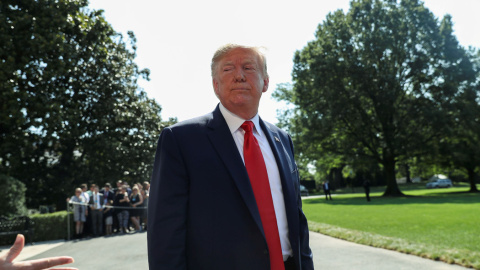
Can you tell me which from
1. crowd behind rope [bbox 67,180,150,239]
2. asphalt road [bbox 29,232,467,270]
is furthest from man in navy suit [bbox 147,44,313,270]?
crowd behind rope [bbox 67,180,150,239]

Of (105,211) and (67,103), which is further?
(67,103)

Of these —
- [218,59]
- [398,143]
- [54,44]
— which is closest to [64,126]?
[54,44]

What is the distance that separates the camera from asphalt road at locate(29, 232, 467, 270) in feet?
22.6

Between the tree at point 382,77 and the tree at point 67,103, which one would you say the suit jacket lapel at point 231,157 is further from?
the tree at point 382,77

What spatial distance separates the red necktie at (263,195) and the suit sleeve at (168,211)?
388 mm

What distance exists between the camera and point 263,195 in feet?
7.75

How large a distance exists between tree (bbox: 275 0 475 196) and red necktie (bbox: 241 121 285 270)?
30.4 m

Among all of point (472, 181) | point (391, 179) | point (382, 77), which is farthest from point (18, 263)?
point (472, 181)

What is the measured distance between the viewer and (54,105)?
719 inches

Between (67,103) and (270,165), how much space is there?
2031 centimetres

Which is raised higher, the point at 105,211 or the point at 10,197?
the point at 10,197

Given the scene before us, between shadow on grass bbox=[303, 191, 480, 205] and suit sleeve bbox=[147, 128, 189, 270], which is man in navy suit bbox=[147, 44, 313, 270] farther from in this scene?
shadow on grass bbox=[303, 191, 480, 205]

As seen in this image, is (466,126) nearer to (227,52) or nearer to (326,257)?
(326,257)

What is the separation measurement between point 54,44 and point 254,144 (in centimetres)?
1778
